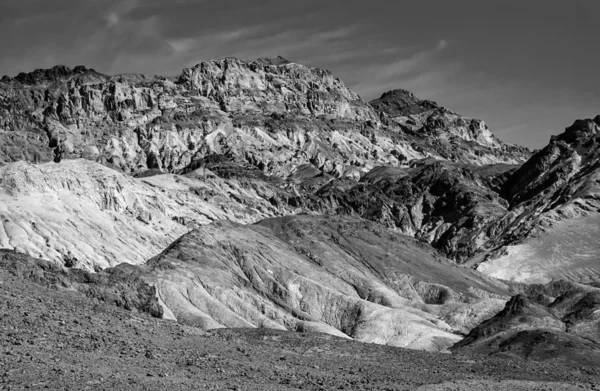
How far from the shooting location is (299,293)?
6447 inches

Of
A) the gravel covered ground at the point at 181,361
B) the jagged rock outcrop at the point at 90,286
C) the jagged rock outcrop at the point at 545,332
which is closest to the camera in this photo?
the gravel covered ground at the point at 181,361

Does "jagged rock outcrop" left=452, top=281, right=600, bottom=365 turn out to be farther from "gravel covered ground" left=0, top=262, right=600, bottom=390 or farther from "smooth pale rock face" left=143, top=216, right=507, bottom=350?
"gravel covered ground" left=0, top=262, right=600, bottom=390

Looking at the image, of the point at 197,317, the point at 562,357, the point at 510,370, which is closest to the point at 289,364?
the point at 510,370

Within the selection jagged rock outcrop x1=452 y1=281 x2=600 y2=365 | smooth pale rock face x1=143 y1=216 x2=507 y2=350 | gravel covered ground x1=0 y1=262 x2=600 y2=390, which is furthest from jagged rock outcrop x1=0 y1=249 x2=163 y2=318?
smooth pale rock face x1=143 y1=216 x2=507 y2=350

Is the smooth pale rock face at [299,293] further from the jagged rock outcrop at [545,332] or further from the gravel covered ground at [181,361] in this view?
the gravel covered ground at [181,361]

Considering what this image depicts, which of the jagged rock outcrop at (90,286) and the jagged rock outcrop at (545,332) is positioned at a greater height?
the jagged rock outcrop at (545,332)

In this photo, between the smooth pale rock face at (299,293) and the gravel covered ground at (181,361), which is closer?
the gravel covered ground at (181,361)

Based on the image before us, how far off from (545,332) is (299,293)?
6727cm

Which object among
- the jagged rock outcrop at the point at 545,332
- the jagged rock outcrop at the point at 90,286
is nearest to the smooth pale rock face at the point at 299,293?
the jagged rock outcrop at the point at 545,332

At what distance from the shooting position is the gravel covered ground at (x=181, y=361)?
33688 mm

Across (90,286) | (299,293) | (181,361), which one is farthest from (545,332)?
(181,361)

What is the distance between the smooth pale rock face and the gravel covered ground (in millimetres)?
81962

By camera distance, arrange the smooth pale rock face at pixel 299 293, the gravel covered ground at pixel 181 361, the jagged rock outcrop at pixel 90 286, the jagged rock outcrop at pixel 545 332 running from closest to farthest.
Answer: the gravel covered ground at pixel 181 361, the jagged rock outcrop at pixel 90 286, the jagged rock outcrop at pixel 545 332, the smooth pale rock face at pixel 299 293

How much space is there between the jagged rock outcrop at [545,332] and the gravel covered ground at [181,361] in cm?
3938
